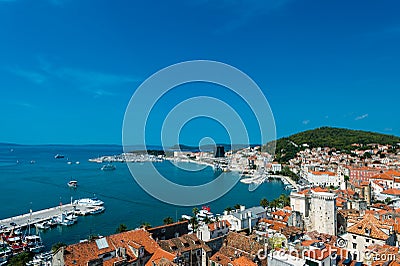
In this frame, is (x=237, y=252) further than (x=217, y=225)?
No

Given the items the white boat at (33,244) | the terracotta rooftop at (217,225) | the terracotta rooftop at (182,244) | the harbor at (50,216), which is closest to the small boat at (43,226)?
the harbor at (50,216)

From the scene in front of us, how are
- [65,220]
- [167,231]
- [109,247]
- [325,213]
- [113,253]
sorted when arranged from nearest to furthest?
1. [113,253]
2. [109,247]
3. [167,231]
4. [325,213]
5. [65,220]

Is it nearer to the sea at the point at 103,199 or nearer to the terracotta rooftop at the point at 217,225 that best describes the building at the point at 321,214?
the terracotta rooftop at the point at 217,225

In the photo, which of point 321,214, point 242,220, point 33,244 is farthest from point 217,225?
point 33,244

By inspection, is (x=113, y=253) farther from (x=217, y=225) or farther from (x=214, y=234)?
(x=217, y=225)

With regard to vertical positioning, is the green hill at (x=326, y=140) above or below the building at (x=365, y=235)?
above

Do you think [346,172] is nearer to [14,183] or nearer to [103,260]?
[103,260]
